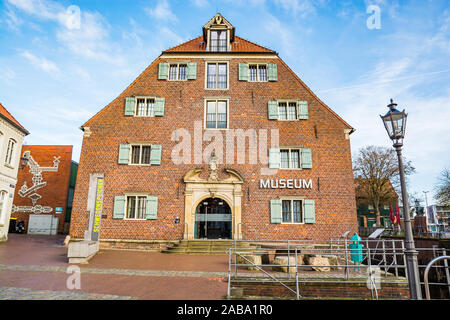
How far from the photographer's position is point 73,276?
8398mm

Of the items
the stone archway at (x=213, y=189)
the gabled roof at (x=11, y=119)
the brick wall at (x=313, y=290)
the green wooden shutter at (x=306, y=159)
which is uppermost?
the gabled roof at (x=11, y=119)

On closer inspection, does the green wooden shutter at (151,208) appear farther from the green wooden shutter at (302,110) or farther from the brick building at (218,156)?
the green wooden shutter at (302,110)

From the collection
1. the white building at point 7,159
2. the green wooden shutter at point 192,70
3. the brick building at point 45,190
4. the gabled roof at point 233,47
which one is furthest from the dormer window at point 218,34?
the brick building at point 45,190

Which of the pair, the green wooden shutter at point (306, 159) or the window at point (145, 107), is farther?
the window at point (145, 107)

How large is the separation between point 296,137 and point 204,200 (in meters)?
6.64

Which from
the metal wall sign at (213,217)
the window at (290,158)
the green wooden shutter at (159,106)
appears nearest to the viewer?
the metal wall sign at (213,217)

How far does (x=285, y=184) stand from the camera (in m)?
16.9

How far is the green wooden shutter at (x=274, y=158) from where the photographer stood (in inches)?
673

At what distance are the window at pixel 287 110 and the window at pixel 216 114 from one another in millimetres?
3360

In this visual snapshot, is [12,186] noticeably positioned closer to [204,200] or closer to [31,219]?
[31,219]

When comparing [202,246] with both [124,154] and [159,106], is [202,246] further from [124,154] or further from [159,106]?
[159,106]

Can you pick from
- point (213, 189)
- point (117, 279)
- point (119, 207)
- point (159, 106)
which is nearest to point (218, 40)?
point (159, 106)

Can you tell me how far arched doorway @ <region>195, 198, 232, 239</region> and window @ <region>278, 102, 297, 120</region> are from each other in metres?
6.36
